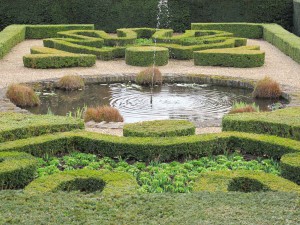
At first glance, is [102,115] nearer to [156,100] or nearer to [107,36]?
[156,100]

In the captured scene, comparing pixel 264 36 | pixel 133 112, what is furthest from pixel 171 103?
pixel 264 36

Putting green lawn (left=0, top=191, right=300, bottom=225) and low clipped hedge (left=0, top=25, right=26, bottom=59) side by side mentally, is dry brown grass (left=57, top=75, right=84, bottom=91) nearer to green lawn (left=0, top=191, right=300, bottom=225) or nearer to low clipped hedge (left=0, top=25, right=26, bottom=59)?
low clipped hedge (left=0, top=25, right=26, bottom=59)

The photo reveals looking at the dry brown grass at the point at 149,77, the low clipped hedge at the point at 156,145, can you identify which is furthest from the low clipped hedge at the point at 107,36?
the low clipped hedge at the point at 156,145

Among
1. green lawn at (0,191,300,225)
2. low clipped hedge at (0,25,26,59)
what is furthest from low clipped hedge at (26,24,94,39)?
green lawn at (0,191,300,225)

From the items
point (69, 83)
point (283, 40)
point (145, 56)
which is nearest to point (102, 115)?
point (69, 83)

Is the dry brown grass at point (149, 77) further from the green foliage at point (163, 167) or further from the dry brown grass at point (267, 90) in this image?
the green foliage at point (163, 167)

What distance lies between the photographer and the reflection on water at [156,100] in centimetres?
1252

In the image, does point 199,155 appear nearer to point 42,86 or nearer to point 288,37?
point 42,86

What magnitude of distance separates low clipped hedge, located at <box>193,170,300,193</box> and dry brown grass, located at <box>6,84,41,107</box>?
6.42m

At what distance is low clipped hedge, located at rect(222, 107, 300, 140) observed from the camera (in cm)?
955

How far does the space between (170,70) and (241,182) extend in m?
10.5

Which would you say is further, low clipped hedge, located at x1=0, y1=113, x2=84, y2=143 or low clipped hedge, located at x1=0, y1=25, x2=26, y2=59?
low clipped hedge, located at x1=0, y1=25, x2=26, y2=59

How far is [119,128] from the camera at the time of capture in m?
10.8

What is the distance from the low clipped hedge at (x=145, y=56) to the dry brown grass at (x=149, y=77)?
259 centimetres
